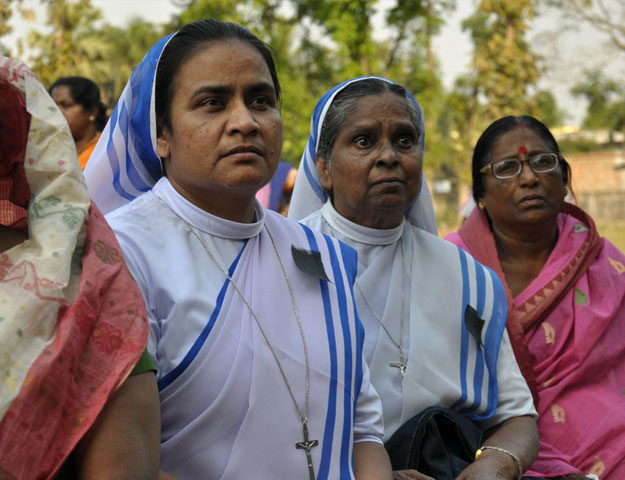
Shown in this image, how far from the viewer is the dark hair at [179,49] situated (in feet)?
7.49

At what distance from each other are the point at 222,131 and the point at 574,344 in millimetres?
1984

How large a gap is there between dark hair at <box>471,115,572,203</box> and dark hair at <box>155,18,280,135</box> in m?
1.76

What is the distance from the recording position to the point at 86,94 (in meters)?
5.77

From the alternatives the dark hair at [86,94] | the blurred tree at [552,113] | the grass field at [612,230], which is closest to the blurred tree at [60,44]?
the dark hair at [86,94]

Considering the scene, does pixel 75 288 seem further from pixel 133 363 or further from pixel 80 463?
pixel 80 463

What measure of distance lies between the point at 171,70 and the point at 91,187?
47 cm

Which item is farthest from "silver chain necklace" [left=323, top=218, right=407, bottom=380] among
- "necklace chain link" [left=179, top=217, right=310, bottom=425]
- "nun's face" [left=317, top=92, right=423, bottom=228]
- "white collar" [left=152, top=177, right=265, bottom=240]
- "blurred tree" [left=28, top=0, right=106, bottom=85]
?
"blurred tree" [left=28, top=0, right=106, bottom=85]

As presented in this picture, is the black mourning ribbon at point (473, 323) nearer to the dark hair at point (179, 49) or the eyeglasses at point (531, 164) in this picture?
the eyeglasses at point (531, 164)

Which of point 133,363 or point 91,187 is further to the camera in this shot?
point 91,187

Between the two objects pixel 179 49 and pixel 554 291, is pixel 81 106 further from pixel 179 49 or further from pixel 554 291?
pixel 554 291

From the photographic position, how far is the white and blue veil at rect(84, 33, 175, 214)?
2316 millimetres

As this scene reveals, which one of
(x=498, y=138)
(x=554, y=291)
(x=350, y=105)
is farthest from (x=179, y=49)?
(x=554, y=291)

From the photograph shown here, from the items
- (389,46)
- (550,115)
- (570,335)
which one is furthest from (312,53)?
(550,115)

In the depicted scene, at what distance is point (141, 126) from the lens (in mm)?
2336
